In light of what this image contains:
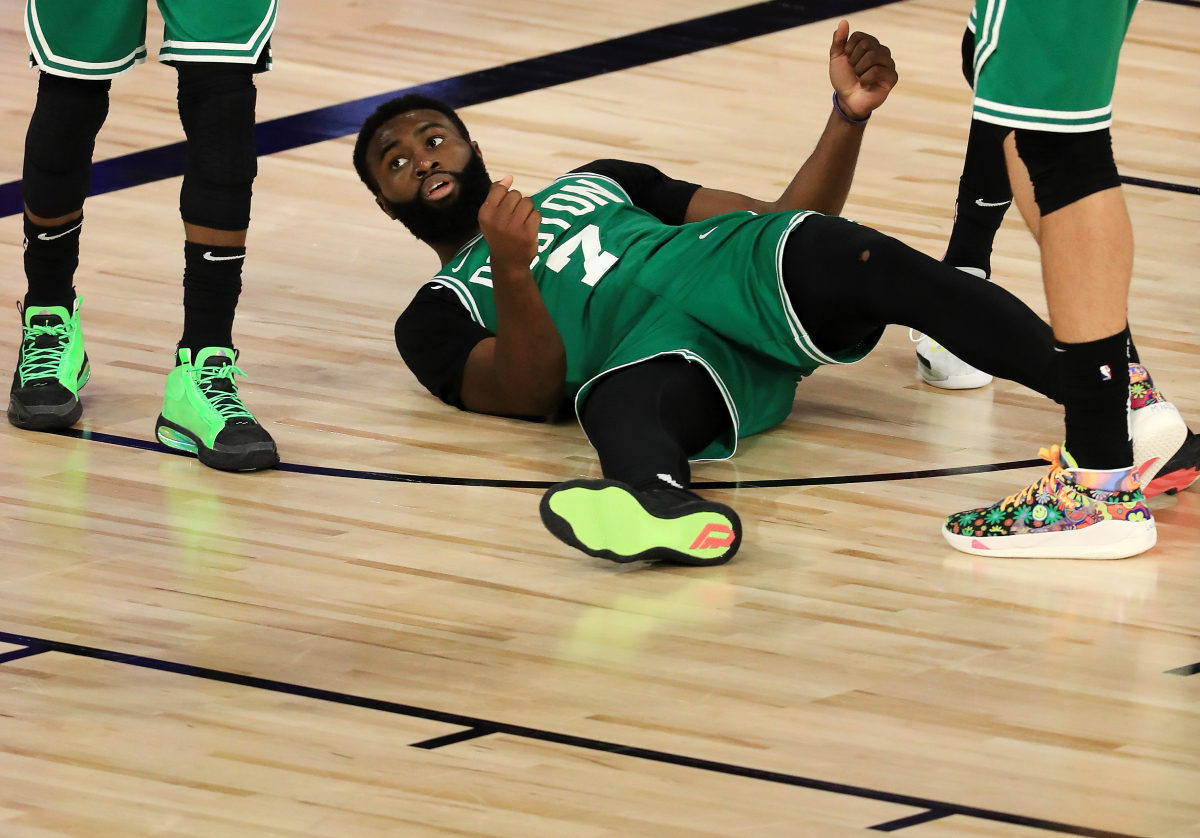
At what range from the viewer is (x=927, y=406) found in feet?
9.86

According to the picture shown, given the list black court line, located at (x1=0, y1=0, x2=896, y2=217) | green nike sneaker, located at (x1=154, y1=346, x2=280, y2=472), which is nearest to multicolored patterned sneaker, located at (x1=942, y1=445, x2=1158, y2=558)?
green nike sneaker, located at (x1=154, y1=346, x2=280, y2=472)

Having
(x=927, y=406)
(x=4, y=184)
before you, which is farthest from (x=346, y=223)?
(x=927, y=406)

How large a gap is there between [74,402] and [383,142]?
2.15ft

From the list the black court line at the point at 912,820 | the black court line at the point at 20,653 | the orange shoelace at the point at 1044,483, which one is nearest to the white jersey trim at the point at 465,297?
the orange shoelace at the point at 1044,483

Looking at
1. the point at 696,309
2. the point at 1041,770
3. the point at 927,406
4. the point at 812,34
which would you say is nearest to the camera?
the point at 1041,770

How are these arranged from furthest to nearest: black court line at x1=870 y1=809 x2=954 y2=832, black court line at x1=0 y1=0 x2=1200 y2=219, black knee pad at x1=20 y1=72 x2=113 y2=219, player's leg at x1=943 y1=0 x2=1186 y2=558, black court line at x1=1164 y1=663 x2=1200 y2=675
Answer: black court line at x1=0 y1=0 x2=1200 y2=219 → black knee pad at x1=20 y1=72 x2=113 y2=219 → player's leg at x1=943 y1=0 x2=1186 y2=558 → black court line at x1=1164 y1=663 x2=1200 y2=675 → black court line at x1=870 y1=809 x2=954 y2=832

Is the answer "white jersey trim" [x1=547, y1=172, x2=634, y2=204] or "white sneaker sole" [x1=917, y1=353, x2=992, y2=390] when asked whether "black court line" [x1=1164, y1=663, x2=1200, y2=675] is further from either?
"white jersey trim" [x1=547, y1=172, x2=634, y2=204]

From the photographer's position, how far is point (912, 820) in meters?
1.74

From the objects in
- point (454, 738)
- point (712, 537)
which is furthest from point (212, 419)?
point (454, 738)

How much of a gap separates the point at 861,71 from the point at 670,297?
519mm

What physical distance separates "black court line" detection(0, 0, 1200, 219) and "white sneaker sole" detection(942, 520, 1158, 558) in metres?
2.15

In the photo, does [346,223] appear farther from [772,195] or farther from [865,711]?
[865,711]

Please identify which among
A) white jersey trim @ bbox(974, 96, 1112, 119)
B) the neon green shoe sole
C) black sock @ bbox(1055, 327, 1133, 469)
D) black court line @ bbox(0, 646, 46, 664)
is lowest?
black court line @ bbox(0, 646, 46, 664)

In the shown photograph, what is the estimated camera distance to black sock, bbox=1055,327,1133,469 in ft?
7.38
